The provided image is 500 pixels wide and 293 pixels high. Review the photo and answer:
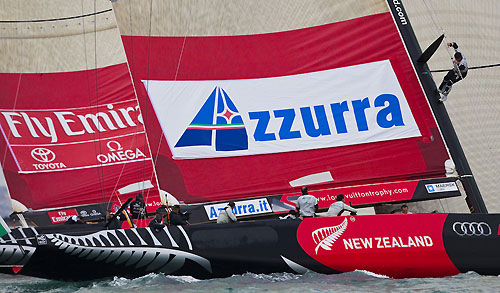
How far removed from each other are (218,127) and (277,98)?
0.72m

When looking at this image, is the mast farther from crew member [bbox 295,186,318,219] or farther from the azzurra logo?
the azzurra logo

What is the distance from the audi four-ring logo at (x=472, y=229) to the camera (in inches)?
247

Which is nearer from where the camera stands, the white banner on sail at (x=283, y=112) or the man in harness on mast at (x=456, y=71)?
the man in harness on mast at (x=456, y=71)

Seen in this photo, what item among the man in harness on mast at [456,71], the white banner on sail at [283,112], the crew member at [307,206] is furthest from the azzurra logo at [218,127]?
the man in harness on mast at [456,71]

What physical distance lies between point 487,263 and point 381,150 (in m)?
1.95

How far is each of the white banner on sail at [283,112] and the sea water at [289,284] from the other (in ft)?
6.14

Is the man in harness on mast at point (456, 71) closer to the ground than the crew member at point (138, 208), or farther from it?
farther from it

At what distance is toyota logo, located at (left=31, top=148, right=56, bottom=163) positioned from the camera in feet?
39.5

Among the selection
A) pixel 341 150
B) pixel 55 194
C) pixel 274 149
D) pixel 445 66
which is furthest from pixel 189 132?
pixel 55 194

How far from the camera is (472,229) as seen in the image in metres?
6.30

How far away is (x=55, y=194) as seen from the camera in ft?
38.9

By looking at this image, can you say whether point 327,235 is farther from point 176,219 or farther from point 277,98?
point 277,98

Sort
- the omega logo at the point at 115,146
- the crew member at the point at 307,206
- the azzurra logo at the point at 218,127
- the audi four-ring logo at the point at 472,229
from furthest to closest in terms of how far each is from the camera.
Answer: the omega logo at the point at 115,146
the azzurra logo at the point at 218,127
the crew member at the point at 307,206
the audi four-ring logo at the point at 472,229

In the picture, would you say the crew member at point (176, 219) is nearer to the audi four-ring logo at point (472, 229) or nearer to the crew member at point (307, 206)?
the crew member at point (307, 206)
